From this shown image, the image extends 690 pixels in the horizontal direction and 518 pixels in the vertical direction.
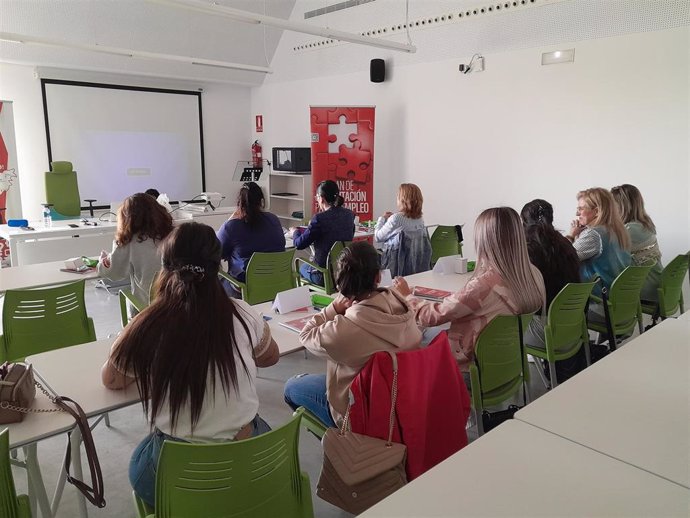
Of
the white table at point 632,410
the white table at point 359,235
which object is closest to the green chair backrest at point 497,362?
the white table at point 632,410

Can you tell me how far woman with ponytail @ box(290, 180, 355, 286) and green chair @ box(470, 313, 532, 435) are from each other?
8.30 feet

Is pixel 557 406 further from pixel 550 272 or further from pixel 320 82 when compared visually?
pixel 320 82

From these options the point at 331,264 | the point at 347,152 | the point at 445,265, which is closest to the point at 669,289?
the point at 445,265

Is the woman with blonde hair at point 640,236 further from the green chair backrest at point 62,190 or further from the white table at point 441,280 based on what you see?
the green chair backrest at point 62,190

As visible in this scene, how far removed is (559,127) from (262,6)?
17.1 feet

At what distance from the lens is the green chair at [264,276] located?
4.25m

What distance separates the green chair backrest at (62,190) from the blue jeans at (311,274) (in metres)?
4.08

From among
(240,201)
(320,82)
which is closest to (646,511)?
(240,201)

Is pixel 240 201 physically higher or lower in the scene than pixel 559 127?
lower

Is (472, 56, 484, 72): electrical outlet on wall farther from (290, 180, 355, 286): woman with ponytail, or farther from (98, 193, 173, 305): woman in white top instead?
(98, 193, 173, 305): woman in white top

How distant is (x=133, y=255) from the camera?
3.58 metres

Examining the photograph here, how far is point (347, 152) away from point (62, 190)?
403cm

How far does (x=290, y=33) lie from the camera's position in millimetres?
9281

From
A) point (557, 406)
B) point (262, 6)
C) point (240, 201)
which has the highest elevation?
point (262, 6)
